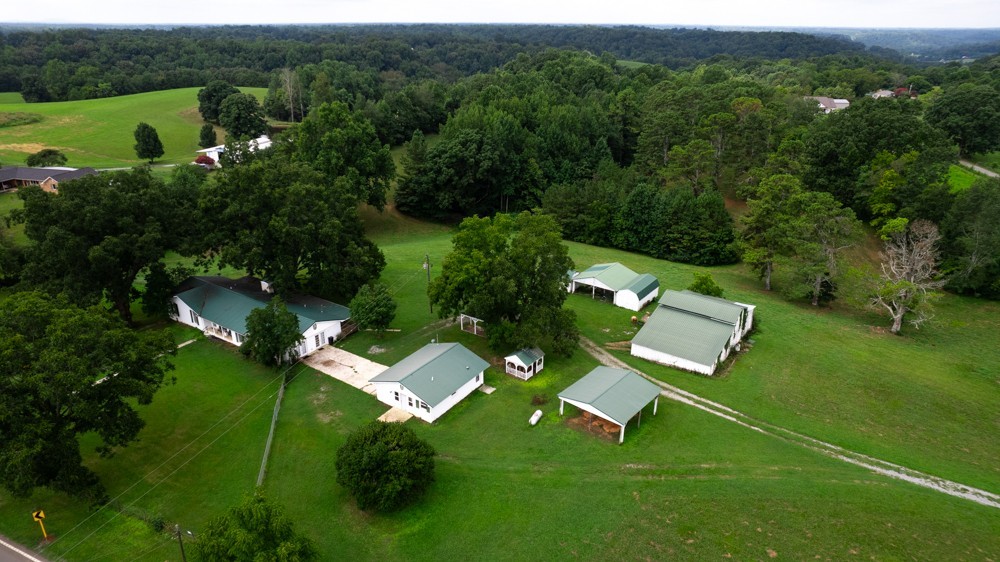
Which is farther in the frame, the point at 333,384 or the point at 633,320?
the point at 633,320

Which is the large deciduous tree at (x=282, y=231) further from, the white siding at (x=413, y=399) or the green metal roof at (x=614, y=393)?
the green metal roof at (x=614, y=393)

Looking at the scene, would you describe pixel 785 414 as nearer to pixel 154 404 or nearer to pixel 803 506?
pixel 803 506

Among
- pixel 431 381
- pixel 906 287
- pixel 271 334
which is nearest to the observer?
pixel 431 381

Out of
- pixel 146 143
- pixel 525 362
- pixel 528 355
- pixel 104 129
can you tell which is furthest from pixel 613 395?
pixel 104 129

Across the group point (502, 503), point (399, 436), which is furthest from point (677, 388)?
point (399, 436)

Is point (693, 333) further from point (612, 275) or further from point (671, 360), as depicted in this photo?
point (612, 275)

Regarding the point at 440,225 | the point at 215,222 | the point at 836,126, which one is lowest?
the point at 440,225

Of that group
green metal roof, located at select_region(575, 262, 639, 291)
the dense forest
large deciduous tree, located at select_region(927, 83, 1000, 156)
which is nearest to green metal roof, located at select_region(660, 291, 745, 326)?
green metal roof, located at select_region(575, 262, 639, 291)

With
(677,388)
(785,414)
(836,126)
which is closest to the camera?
(785,414)
